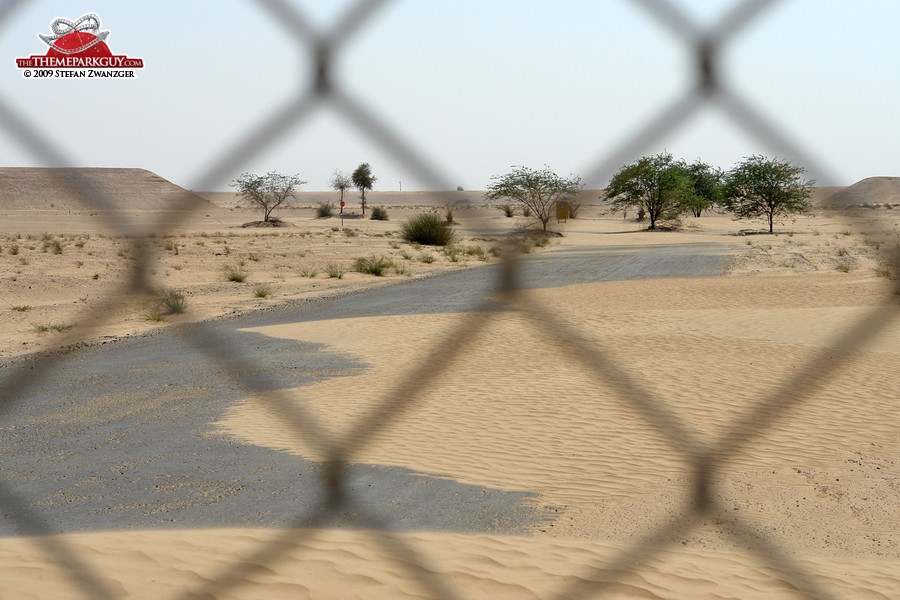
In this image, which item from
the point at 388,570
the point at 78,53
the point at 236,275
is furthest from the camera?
the point at 236,275

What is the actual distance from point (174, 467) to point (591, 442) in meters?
4.35

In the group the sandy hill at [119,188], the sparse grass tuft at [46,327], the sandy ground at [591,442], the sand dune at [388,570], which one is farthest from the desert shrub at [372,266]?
the sandy hill at [119,188]

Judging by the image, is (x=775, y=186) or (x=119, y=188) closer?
(x=119, y=188)

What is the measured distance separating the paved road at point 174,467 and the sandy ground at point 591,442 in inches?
16.7

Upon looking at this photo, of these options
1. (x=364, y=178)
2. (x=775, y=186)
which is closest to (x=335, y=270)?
(x=775, y=186)

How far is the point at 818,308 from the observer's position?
21.4 meters

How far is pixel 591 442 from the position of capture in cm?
955

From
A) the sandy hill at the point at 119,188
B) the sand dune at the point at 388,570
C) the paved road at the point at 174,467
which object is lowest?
the paved road at the point at 174,467

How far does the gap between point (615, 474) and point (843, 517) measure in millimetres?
2050

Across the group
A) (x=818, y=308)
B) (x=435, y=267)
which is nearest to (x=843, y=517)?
(x=818, y=308)

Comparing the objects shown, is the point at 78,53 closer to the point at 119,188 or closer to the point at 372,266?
the point at 119,188

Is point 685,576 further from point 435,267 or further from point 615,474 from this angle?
point 435,267

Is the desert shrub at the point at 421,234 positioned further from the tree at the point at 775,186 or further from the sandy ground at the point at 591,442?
the tree at the point at 775,186

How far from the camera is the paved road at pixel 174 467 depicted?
22.9 feet
